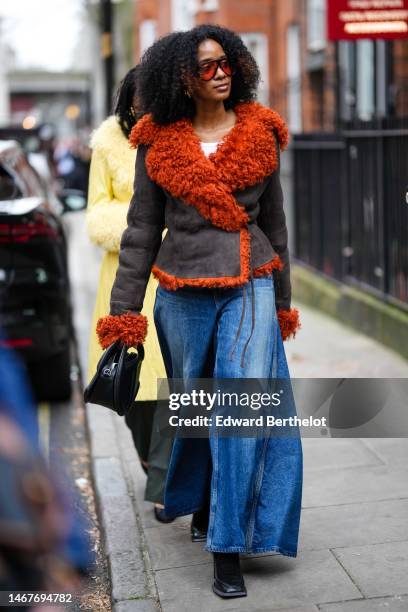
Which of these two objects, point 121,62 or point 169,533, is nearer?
point 169,533

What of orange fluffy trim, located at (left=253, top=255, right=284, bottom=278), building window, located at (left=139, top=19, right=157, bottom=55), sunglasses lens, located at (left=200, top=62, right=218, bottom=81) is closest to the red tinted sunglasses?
sunglasses lens, located at (left=200, top=62, right=218, bottom=81)

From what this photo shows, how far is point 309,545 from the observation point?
4371mm

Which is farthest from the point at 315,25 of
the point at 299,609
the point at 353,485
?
the point at 299,609

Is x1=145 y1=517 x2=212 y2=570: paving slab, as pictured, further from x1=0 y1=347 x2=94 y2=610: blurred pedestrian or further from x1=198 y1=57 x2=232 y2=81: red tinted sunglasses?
x1=0 y1=347 x2=94 y2=610: blurred pedestrian

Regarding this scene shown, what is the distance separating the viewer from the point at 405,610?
369cm

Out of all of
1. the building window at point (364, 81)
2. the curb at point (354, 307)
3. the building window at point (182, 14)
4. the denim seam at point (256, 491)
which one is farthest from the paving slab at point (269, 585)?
the building window at point (182, 14)

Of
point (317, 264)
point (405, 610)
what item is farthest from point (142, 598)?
point (317, 264)

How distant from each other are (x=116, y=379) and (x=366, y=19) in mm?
5002

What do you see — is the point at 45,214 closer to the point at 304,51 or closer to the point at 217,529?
the point at 217,529

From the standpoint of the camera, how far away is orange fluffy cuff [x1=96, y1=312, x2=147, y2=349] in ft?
13.1

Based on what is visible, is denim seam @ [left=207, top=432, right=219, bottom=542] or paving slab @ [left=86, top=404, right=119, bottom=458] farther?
paving slab @ [left=86, top=404, right=119, bottom=458]

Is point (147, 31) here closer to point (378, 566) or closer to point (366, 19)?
point (366, 19)

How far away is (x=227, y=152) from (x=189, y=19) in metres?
30.3

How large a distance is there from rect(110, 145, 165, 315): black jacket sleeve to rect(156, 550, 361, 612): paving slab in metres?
0.99
